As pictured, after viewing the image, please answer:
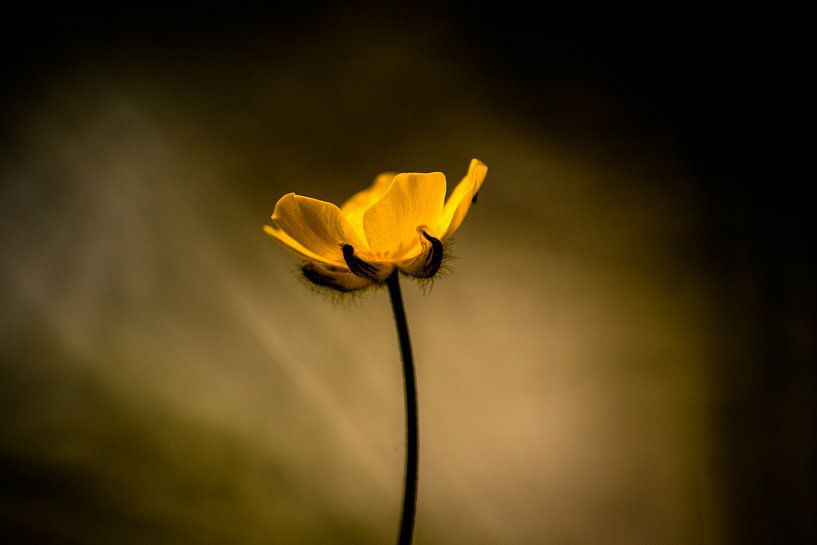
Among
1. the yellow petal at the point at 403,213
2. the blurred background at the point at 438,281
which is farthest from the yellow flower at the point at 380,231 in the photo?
the blurred background at the point at 438,281

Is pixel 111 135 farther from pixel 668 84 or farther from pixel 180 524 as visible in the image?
pixel 668 84

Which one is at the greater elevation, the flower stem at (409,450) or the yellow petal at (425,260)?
the yellow petal at (425,260)

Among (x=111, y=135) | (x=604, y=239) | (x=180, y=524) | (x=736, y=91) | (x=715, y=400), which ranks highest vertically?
(x=736, y=91)

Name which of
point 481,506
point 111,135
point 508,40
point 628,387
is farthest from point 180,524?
point 508,40

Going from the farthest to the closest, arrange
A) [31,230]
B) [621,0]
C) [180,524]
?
[621,0]
[31,230]
[180,524]

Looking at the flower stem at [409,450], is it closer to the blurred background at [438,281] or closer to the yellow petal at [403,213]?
the yellow petal at [403,213]
